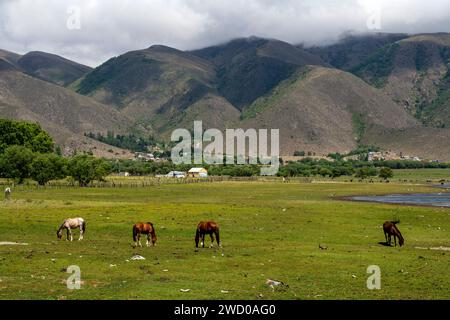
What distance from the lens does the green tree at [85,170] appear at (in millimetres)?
136250

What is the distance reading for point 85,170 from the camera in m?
137

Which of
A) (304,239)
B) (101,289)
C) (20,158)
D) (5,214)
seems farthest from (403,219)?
(20,158)

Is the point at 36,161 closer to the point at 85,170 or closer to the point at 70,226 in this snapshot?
the point at 85,170

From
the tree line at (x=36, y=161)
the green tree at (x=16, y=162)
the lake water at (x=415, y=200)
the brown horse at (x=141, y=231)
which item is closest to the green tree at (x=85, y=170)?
the tree line at (x=36, y=161)

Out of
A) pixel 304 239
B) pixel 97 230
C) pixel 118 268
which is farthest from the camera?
pixel 97 230

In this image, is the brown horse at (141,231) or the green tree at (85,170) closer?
the brown horse at (141,231)

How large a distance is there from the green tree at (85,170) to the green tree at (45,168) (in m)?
4.45

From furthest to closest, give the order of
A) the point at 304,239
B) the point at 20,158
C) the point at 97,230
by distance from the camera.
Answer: the point at 20,158 < the point at 97,230 < the point at 304,239

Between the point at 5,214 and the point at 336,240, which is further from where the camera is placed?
the point at 5,214

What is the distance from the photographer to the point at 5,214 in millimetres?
56969

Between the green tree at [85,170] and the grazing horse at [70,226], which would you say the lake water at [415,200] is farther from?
the green tree at [85,170]
